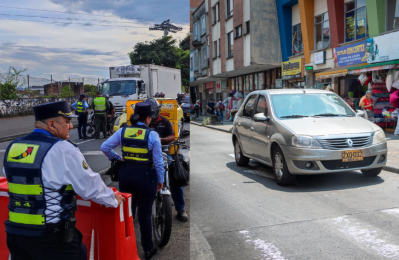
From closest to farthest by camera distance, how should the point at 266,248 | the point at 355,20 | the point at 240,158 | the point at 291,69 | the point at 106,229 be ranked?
the point at 106,229 → the point at 266,248 → the point at 240,158 → the point at 355,20 → the point at 291,69

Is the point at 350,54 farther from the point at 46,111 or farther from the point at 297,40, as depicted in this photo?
the point at 46,111

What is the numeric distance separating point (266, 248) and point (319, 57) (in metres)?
18.8

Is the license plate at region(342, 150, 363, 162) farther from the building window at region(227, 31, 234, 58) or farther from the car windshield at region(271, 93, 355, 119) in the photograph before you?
the building window at region(227, 31, 234, 58)

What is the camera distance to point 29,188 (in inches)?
104

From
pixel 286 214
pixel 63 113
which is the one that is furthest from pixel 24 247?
pixel 286 214

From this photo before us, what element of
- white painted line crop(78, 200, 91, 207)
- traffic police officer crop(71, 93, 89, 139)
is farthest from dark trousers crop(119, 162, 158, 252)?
traffic police officer crop(71, 93, 89, 139)

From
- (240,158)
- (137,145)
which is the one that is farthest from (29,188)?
(240,158)

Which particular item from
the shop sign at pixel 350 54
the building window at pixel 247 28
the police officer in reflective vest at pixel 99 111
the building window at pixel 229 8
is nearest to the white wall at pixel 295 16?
the building window at pixel 247 28

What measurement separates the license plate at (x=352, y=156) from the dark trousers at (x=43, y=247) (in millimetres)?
5322

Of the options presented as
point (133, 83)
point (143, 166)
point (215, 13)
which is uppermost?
point (215, 13)

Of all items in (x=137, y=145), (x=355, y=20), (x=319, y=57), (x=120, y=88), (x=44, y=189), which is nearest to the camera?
(x=44, y=189)

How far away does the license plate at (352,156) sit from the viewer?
699 centimetres

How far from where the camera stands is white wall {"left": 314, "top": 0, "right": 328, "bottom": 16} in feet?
71.4

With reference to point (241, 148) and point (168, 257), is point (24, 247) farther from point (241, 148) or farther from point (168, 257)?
point (241, 148)
